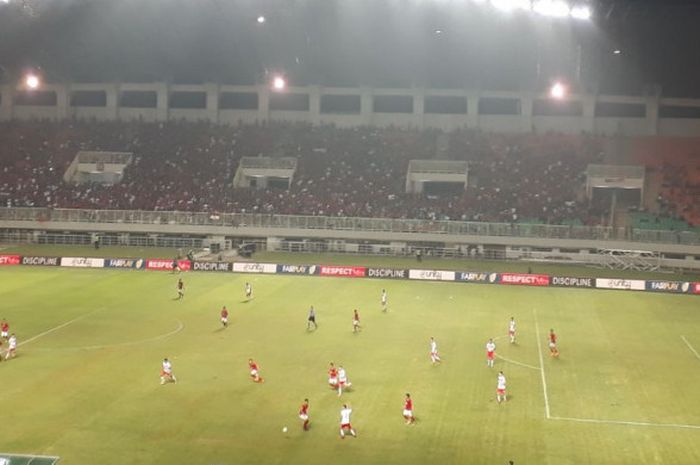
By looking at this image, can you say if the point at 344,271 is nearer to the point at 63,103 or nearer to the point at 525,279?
the point at 525,279

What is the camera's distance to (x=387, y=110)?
84.1 meters

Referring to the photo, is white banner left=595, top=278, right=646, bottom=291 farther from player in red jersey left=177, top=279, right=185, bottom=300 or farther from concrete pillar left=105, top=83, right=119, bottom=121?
concrete pillar left=105, top=83, right=119, bottom=121

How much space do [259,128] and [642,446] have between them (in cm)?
6372

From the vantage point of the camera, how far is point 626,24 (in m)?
53.3

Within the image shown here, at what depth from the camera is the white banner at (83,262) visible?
60688 millimetres

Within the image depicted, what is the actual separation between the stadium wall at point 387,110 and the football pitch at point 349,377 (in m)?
32.0

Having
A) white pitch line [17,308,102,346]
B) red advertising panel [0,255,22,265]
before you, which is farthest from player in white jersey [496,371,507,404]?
red advertising panel [0,255,22,265]

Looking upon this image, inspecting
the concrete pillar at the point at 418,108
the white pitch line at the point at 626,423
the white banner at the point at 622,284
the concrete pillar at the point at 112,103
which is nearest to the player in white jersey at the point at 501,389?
the white pitch line at the point at 626,423

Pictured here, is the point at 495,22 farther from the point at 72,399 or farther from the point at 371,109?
the point at 72,399

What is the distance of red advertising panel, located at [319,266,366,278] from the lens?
2307 inches

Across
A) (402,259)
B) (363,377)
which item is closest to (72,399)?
(363,377)

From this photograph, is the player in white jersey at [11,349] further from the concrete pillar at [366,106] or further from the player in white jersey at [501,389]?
the concrete pillar at [366,106]

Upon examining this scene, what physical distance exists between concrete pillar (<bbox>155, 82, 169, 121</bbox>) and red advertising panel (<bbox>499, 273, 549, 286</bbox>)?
46303 mm

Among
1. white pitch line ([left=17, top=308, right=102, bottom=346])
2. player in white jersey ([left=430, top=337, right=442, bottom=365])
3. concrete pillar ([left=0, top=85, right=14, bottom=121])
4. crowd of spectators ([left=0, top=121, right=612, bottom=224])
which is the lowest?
white pitch line ([left=17, top=308, right=102, bottom=346])
